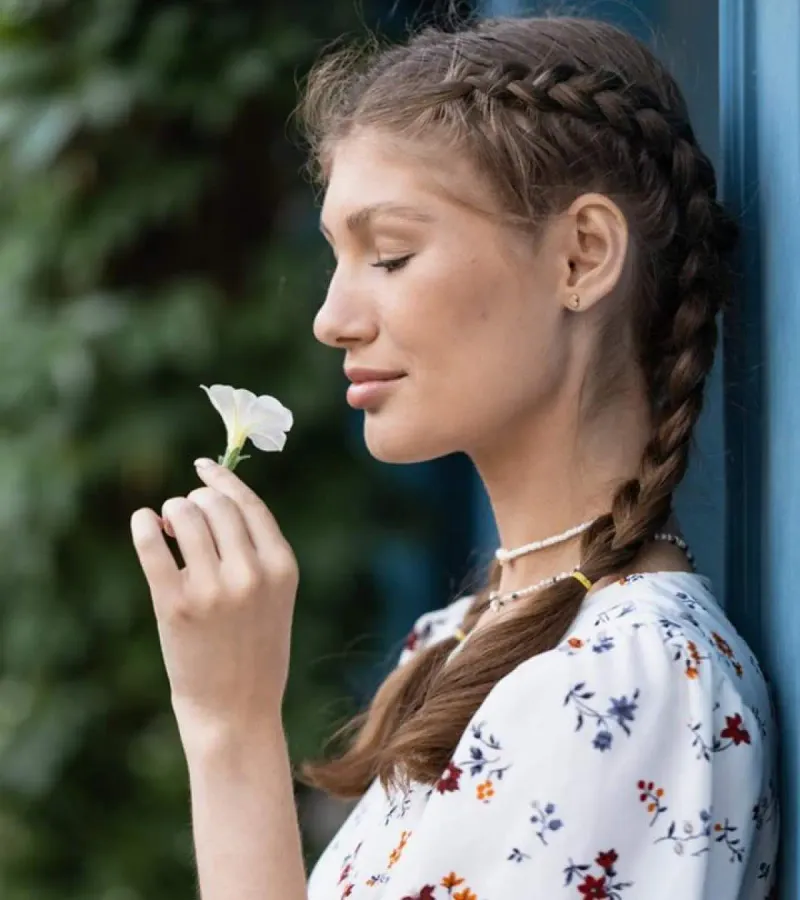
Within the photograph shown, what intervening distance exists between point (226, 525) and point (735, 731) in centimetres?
39

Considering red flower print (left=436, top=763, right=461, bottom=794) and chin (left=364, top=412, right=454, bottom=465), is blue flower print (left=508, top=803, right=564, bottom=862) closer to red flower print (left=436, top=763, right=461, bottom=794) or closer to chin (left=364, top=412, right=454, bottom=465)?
red flower print (left=436, top=763, right=461, bottom=794)

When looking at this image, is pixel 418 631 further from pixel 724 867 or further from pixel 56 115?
pixel 56 115

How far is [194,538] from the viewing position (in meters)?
1.07

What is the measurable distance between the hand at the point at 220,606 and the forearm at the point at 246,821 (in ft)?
0.07

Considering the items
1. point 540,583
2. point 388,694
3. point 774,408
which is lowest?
point 388,694

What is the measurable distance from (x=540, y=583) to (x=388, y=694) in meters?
0.25

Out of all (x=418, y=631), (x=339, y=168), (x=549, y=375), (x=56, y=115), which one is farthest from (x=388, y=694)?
(x=56, y=115)

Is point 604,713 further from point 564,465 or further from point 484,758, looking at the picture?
point 564,465

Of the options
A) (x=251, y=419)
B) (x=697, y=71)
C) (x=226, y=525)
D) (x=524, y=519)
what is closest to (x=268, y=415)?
(x=251, y=419)

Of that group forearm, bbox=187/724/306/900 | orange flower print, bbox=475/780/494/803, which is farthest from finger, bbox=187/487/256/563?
orange flower print, bbox=475/780/494/803

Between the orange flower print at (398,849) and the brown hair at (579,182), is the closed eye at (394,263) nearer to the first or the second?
the brown hair at (579,182)

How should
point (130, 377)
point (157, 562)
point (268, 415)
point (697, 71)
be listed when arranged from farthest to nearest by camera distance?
1. point (130, 377)
2. point (697, 71)
3. point (268, 415)
4. point (157, 562)

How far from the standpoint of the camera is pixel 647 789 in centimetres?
98

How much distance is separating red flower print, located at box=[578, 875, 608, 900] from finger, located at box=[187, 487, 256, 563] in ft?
1.07
